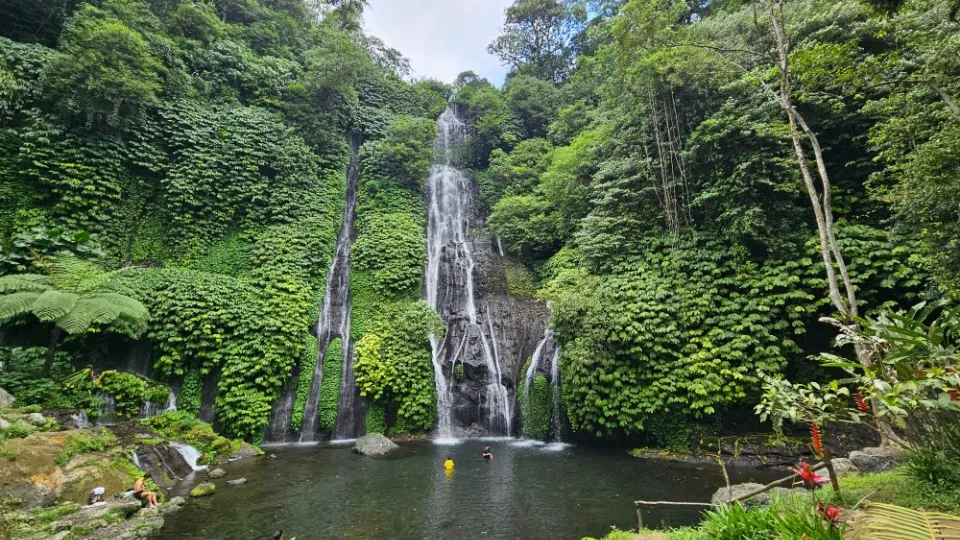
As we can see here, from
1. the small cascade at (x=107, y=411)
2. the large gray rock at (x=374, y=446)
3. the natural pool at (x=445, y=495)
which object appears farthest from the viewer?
the large gray rock at (x=374, y=446)

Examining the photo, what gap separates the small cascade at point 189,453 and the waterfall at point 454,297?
7.14 metres

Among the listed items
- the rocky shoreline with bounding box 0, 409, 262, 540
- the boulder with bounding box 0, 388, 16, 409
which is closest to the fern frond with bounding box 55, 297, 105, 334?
the boulder with bounding box 0, 388, 16, 409

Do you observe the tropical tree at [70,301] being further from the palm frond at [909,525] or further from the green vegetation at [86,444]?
the palm frond at [909,525]

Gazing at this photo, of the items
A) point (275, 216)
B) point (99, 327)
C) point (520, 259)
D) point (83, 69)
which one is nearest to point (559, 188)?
point (520, 259)

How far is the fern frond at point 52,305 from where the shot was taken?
10.5 m

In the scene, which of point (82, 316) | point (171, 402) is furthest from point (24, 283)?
point (171, 402)

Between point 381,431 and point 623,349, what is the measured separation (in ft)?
28.8

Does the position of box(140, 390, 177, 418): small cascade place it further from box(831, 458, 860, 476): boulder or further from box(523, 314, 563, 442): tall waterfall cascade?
box(831, 458, 860, 476): boulder

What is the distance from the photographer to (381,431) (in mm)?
14406

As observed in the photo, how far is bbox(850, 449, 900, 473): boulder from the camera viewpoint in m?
7.59

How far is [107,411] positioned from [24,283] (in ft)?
13.4

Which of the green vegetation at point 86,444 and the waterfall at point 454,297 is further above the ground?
the waterfall at point 454,297

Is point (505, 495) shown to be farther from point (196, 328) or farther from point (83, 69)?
point (83, 69)

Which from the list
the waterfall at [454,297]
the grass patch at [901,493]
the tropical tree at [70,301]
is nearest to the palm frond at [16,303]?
the tropical tree at [70,301]
